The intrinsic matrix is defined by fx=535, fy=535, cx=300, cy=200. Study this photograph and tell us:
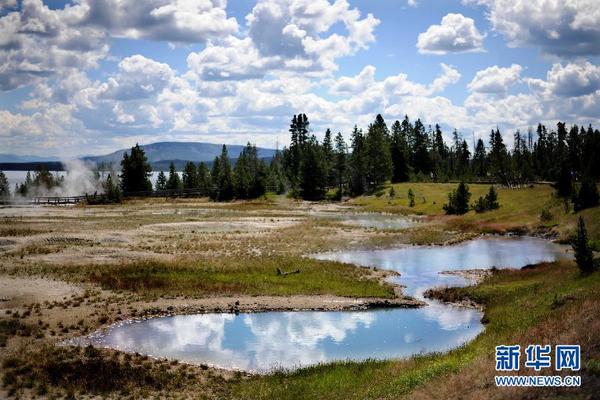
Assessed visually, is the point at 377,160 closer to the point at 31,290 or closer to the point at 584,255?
the point at 584,255

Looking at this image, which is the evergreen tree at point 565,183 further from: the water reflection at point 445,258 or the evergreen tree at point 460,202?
the water reflection at point 445,258

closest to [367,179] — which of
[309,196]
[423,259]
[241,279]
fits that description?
[309,196]

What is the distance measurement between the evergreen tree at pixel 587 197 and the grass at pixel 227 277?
38.8 m

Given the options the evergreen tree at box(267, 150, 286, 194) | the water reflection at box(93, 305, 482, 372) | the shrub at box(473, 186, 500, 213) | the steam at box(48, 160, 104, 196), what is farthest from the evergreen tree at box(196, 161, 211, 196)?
the water reflection at box(93, 305, 482, 372)

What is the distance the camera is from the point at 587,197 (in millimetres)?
67500

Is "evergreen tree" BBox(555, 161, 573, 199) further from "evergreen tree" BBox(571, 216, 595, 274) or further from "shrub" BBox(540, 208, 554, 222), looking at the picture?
"evergreen tree" BBox(571, 216, 595, 274)

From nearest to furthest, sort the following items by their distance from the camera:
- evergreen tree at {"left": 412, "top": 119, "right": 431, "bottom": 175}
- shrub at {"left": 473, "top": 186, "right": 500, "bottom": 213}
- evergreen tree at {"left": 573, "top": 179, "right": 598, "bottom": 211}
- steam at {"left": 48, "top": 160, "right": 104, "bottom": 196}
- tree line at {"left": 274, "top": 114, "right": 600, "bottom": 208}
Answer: evergreen tree at {"left": 573, "top": 179, "right": 598, "bottom": 211}
shrub at {"left": 473, "top": 186, "right": 500, "bottom": 213}
tree line at {"left": 274, "top": 114, "right": 600, "bottom": 208}
evergreen tree at {"left": 412, "top": 119, "right": 431, "bottom": 175}
steam at {"left": 48, "top": 160, "right": 104, "bottom": 196}

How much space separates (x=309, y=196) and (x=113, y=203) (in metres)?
51.0

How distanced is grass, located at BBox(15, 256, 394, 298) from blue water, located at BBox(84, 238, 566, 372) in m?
3.98

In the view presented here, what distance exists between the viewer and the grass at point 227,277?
36.3 meters

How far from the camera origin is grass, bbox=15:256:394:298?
3628 cm

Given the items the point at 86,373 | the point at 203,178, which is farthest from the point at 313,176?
the point at 86,373

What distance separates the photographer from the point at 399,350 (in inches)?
1006

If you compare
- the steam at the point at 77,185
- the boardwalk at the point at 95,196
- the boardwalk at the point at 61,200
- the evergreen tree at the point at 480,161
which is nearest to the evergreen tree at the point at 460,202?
the evergreen tree at the point at 480,161
